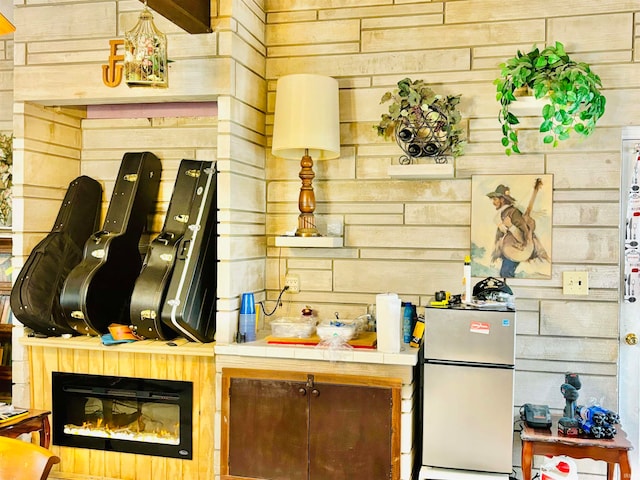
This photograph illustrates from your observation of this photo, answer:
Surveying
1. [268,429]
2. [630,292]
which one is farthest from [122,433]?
[630,292]

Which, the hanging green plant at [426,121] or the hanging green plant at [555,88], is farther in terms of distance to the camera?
the hanging green plant at [426,121]

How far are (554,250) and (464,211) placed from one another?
0.48 metres

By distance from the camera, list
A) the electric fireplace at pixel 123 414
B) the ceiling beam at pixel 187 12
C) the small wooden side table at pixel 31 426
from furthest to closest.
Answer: the electric fireplace at pixel 123 414 → the small wooden side table at pixel 31 426 → the ceiling beam at pixel 187 12

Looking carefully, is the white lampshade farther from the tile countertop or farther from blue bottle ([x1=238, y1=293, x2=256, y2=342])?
the tile countertop

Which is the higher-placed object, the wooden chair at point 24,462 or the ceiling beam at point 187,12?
the ceiling beam at point 187,12

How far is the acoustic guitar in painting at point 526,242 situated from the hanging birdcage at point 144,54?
186cm

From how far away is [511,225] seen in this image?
3256 mm

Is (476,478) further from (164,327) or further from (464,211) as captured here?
(164,327)

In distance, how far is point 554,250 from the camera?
321 cm

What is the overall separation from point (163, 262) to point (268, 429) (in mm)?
957

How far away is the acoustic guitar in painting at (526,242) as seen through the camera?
3229 mm

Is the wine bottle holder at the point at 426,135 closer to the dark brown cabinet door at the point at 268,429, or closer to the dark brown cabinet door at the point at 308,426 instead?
the dark brown cabinet door at the point at 308,426

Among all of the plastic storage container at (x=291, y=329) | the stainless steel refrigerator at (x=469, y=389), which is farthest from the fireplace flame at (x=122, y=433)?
the stainless steel refrigerator at (x=469, y=389)

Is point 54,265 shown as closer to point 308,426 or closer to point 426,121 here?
point 308,426
